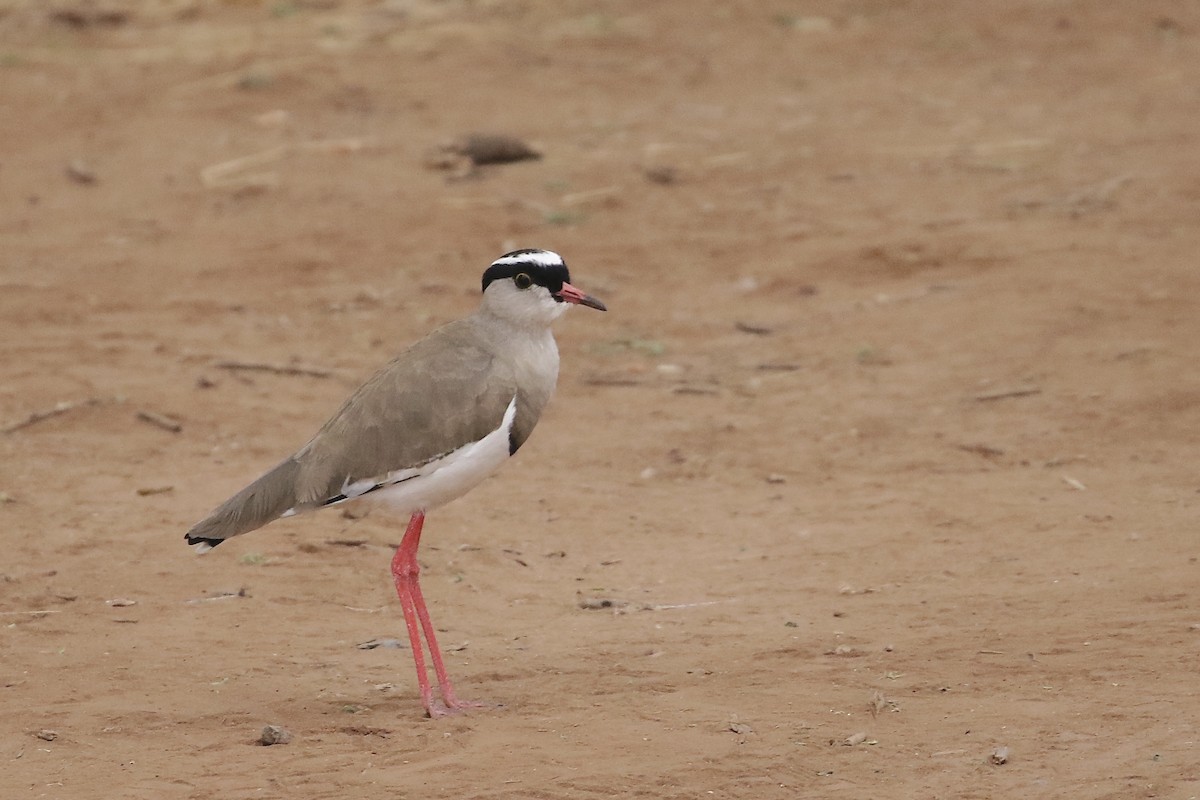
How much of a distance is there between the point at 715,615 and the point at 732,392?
3202 mm

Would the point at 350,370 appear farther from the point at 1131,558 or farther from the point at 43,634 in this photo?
the point at 1131,558

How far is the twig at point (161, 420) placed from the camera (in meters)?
9.09

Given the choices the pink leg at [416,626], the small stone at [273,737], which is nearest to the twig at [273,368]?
the pink leg at [416,626]

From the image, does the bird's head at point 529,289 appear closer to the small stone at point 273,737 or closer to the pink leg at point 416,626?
the pink leg at point 416,626

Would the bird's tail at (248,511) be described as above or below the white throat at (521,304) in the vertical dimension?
below

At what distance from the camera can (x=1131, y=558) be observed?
699 cm

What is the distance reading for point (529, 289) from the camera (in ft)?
21.0

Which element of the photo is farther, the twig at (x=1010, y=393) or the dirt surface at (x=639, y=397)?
the twig at (x=1010, y=393)

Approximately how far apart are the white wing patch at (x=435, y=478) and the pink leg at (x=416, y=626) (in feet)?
0.58

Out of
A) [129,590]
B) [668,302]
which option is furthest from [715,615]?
[668,302]

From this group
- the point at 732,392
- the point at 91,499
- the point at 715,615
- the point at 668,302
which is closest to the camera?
the point at 715,615

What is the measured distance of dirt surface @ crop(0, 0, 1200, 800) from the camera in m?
5.62

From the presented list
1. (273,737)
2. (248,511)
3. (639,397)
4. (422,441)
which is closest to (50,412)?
(639,397)

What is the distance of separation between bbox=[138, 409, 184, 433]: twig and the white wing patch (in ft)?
10.6
